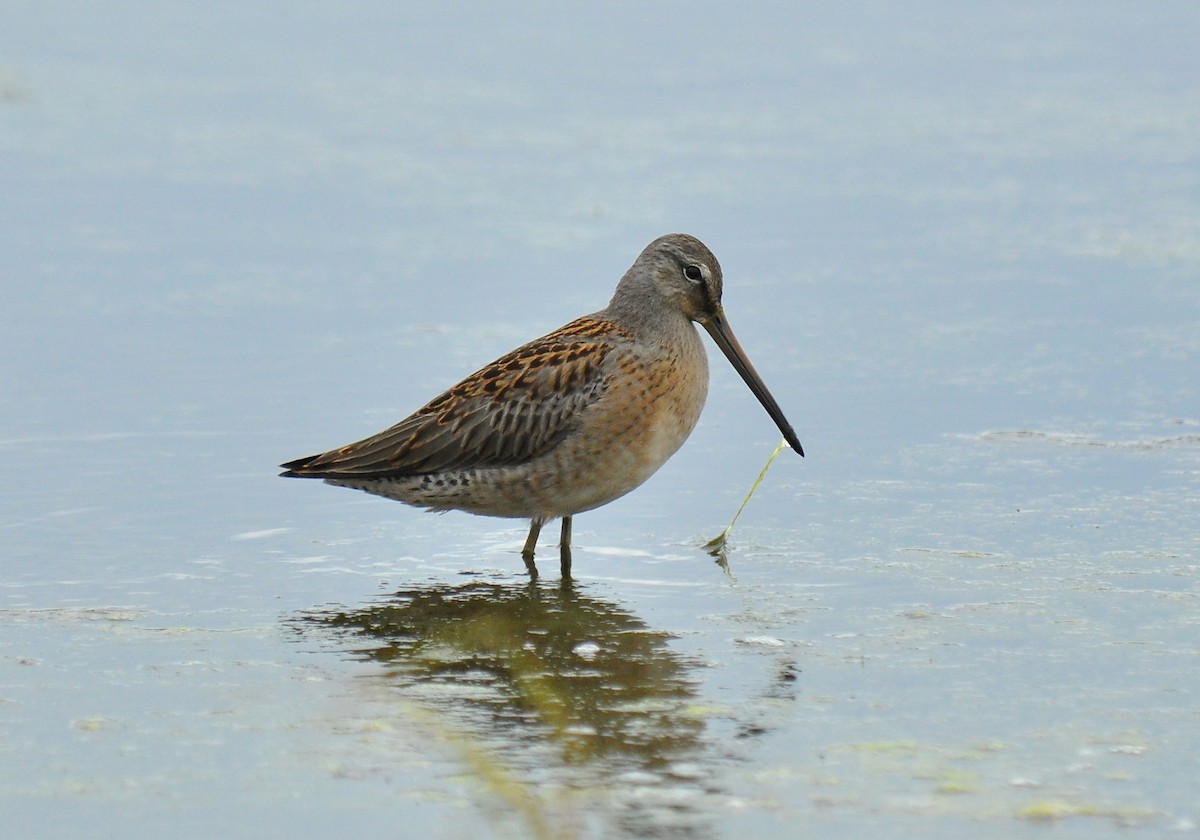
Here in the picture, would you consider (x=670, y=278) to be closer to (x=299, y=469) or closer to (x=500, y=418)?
(x=500, y=418)

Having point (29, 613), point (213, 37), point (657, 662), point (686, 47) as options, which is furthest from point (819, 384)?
point (213, 37)

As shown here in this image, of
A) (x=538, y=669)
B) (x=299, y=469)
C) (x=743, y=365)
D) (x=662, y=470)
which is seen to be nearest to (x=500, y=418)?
(x=299, y=469)

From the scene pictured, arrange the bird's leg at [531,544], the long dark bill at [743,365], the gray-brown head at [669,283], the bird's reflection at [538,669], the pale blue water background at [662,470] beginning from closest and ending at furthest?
1. the pale blue water background at [662,470]
2. the bird's reflection at [538,669]
3. the bird's leg at [531,544]
4. the gray-brown head at [669,283]
5. the long dark bill at [743,365]

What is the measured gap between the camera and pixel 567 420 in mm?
5844

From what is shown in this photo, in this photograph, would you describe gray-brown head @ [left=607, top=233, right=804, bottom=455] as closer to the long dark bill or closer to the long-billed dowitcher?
the long-billed dowitcher

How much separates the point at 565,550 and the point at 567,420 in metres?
0.42

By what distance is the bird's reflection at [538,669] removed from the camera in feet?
13.9

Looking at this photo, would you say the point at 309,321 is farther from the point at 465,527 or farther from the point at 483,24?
the point at 483,24

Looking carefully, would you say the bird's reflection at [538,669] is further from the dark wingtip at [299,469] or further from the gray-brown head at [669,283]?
the gray-brown head at [669,283]

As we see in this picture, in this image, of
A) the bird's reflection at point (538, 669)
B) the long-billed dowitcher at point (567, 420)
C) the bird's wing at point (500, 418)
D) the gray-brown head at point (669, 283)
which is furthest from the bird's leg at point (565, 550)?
the gray-brown head at point (669, 283)

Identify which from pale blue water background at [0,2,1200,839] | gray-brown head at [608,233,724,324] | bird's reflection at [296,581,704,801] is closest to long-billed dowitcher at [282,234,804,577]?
gray-brown head at [608,233,724,324]

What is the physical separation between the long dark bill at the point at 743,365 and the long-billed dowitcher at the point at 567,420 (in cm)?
10

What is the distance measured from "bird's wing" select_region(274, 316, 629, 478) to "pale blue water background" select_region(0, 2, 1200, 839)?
0.94ft

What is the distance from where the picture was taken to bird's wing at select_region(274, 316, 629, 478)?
5883mm
